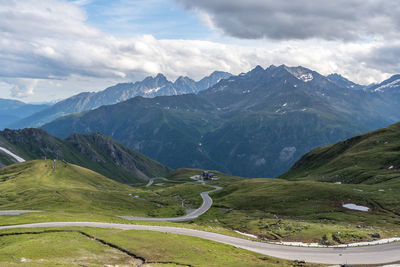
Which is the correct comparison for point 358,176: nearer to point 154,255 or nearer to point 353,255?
point 353,255

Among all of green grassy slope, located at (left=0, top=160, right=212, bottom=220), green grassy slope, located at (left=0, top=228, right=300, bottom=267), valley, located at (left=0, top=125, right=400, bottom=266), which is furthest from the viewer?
green grassy slope, located at (left=0, top=160, right=212, bottom=220)

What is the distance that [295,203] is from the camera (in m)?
132

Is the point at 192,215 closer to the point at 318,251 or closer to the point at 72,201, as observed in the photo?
the point at 72,201

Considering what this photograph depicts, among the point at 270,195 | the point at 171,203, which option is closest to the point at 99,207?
the point at 171,203

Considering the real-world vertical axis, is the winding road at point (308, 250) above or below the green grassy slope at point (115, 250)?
below

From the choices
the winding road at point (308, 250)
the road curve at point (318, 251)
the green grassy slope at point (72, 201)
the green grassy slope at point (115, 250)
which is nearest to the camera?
the green grassy slope at point (115, 250)

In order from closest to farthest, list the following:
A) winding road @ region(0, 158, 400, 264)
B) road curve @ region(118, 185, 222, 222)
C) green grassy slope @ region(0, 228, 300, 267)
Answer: green grassy slope @ region(0, 228, 300, 267)
winding road @ region(0, 158, 400, 264)
road curve @ region(118, 185, 222, 222)

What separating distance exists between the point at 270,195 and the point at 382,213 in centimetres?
4984

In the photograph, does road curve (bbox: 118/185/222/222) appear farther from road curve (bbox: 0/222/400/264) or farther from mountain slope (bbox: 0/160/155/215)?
road curve (bbox: 0/222/400/264)

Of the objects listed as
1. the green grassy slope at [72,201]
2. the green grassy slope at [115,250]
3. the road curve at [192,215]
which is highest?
the green grassy slope at [115,250]

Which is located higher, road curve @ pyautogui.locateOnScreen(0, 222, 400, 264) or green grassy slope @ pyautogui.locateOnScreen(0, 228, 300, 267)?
green grassy slope @ pyautogui.locateOnScreen(0, 228, 300, 267)

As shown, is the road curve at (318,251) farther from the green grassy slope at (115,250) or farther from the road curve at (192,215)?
the road curve at (192,215)

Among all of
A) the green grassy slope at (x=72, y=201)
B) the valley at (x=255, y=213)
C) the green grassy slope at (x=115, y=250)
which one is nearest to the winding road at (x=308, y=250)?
the valley at (x=255, y=213)

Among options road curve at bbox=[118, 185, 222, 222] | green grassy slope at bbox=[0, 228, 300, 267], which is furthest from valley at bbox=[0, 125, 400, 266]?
green grassy slope at bbox=[0, 228, 300, 267]
